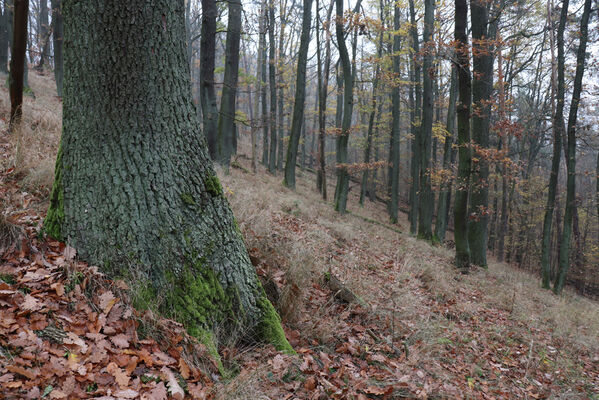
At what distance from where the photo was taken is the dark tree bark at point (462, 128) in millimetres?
8375

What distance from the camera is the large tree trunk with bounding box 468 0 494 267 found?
29.4 feet

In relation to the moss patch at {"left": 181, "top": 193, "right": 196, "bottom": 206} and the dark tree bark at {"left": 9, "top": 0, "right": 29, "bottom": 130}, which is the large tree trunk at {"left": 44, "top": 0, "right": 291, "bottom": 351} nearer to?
the moss patch at {"left": 181, "top": 193, "right": 196, "bottom": 206}

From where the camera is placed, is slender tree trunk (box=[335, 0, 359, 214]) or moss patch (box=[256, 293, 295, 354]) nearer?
moss patch (box=[256, 293, 295, 354])

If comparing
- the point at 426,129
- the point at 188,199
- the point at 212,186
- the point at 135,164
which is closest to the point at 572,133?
the point at 426,129

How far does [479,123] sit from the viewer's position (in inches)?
395

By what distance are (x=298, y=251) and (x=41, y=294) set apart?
2683 mm

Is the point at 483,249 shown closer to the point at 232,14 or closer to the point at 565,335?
the point at 565,335

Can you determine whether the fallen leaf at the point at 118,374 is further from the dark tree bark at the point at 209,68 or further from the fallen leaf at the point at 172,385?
the dark tree bark at the point at 209,68

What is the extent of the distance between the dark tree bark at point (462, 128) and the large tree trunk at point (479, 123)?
26cm

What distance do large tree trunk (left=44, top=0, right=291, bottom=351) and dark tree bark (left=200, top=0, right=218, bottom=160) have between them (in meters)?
7.06

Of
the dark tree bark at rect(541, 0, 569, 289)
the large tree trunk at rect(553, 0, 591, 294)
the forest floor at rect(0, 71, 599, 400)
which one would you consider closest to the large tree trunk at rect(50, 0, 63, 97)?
the forest floor at rect(0, 71, 599, 400)

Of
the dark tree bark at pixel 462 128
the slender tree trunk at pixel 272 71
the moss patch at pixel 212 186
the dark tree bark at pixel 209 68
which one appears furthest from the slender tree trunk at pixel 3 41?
the moss patch at pixel 212 186

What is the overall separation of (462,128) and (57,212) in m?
8.73

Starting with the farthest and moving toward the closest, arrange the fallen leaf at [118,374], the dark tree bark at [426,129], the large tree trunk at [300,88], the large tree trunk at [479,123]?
Answer: the large tree trunk at [300,88] < the dark tree bark at [426,129] < the large tree trunk at [479,123] < the fallen leaf at [118,374]
